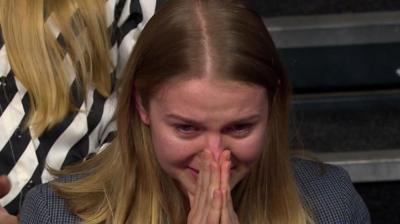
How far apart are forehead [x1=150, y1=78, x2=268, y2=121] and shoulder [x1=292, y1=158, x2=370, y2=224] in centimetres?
28

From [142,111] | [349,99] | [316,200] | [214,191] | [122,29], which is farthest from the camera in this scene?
[349,99]

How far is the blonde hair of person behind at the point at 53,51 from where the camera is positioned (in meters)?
1.93

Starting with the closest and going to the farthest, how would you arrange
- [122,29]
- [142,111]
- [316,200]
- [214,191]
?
[214,191] → [142,111] → [316,200] → [122,29]

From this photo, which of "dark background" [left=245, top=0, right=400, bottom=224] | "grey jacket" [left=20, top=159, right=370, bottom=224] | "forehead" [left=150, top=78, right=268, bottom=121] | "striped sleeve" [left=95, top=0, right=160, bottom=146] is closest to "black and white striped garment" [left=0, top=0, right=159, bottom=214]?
"striped sleeve" [left=95, top=0, right=160, bottom=146]

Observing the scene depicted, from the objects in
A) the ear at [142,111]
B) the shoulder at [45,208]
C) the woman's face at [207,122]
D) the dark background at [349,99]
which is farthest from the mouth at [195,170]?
the dark background at [349,99]

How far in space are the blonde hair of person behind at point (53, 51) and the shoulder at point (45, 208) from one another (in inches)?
5.3

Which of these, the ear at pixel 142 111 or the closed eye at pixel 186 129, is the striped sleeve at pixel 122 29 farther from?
the closed eye at pixel 186 129

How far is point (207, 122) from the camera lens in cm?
164

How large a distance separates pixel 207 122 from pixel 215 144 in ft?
0.12

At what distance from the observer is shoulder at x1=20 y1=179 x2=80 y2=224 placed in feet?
5.94

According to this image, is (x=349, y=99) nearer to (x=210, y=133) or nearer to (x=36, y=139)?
(x=36, y=139)

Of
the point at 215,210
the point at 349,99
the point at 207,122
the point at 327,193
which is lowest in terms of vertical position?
the point at 349,99

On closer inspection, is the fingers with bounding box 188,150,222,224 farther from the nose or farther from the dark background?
the dark background

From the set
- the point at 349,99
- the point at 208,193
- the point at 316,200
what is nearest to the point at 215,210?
the point at 208,193
